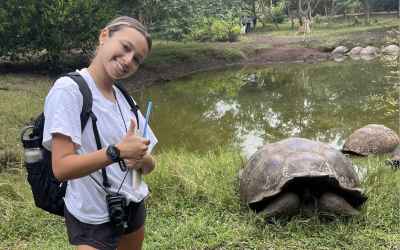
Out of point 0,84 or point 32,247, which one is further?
point 0,84

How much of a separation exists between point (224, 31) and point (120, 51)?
17.8m

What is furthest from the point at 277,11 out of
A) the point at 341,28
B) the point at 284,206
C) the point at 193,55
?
the point at 284,206

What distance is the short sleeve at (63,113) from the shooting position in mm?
971

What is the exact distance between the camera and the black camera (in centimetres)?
113

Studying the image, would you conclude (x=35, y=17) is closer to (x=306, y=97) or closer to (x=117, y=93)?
(x=306, y=97)

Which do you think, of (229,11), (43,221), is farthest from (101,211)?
(229,11)

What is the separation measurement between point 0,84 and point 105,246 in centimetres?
885

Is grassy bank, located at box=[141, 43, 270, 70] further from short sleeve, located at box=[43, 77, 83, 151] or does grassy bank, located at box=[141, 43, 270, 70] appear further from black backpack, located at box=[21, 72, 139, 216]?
short sleeve, located at box=[43, 77, 83, 151]

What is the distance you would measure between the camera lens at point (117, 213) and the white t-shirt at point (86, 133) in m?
0.04

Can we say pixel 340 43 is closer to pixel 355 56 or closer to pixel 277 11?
pixel 355 56

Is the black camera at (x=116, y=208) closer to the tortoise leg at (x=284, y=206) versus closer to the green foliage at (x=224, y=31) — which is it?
the tortoise leg at (x=284, y=206)

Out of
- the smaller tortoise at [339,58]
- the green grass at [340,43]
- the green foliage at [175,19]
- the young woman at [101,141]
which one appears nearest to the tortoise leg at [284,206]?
the young woman at [101,141]

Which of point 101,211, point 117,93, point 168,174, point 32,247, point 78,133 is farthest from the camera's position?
point 168,174

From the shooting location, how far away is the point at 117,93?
1.29m
